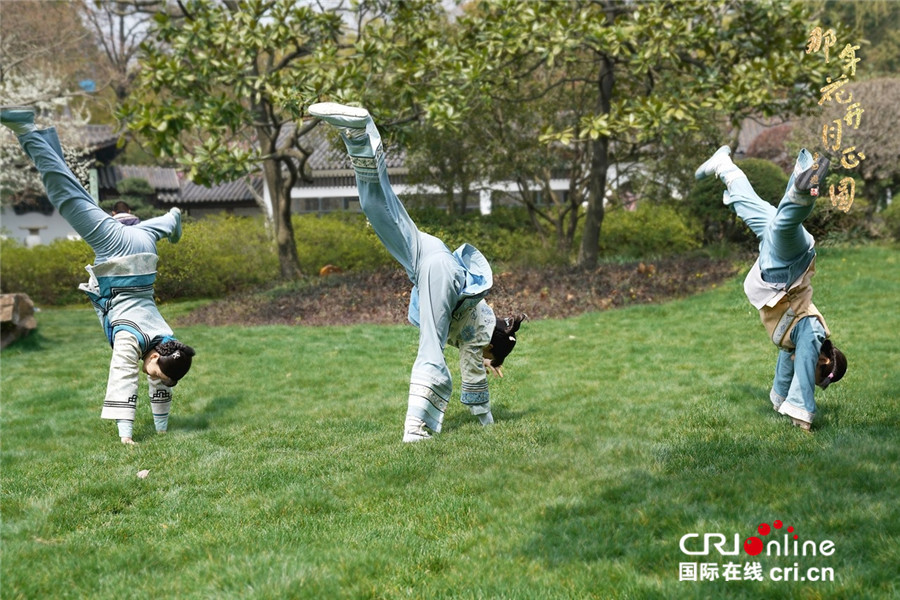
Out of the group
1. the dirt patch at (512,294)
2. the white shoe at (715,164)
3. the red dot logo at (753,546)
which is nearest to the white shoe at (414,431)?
the red dot logo at (753,546)

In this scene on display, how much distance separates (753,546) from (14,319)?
1067 cm

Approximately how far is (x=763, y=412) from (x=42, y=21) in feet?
81.8

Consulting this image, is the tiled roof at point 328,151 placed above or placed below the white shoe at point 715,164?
below

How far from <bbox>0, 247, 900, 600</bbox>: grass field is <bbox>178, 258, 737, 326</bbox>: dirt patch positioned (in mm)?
3421

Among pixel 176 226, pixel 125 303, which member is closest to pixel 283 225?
Answer: pixel 176 226

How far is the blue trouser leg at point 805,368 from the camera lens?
5.18 m

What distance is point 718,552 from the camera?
3.41 m

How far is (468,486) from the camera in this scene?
4.49 meters

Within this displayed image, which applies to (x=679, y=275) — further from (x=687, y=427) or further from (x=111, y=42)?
(x=111, y=42)

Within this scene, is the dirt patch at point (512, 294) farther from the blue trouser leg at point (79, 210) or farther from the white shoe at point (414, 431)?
the white shoe at point (414, 431)

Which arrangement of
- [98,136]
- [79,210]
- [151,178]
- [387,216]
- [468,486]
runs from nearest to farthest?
[468,486]
[387,216]
[79,210]
[98,136]
[151,178]

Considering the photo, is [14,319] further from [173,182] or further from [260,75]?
[173,182]

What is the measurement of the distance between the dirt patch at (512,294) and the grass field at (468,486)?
342 cm

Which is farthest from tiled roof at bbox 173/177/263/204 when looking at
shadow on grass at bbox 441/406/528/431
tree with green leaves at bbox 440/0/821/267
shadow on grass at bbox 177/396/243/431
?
shadow on grass at bbox 441/406/528/431
